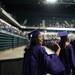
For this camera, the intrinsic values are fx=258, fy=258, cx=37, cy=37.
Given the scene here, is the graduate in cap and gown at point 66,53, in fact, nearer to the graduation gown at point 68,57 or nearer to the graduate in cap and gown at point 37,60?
the graduation gown at point 68,57

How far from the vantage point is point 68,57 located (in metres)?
4.59

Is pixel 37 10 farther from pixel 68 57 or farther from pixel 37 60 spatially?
pixel 37 60

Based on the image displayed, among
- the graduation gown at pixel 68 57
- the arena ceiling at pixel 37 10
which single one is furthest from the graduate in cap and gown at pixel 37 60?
the arena ceiling at pixel 37 10

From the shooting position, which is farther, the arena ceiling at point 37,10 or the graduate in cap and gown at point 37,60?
the arena ceiling at point 37,10

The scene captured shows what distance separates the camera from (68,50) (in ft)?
15.2

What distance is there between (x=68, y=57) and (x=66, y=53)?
89mm

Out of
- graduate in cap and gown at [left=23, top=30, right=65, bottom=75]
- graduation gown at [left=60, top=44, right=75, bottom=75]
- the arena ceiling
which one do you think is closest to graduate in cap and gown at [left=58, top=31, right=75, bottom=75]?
graduation gown at [left=60, top=44, right=75, bottom=75]

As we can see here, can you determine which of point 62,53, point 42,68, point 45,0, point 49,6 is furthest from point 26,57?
point 49,6

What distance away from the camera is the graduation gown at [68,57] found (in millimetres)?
4519

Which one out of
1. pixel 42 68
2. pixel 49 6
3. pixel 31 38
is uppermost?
pixel 49 6

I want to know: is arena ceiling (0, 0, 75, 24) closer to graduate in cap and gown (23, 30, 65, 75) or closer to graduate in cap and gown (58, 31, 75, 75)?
graduate in cap and gown (58, 31, 75, 75)

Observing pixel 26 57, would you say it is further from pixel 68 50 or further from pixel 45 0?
pixel 45 0

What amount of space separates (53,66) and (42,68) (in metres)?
0.17

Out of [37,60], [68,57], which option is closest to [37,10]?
[68,57]
